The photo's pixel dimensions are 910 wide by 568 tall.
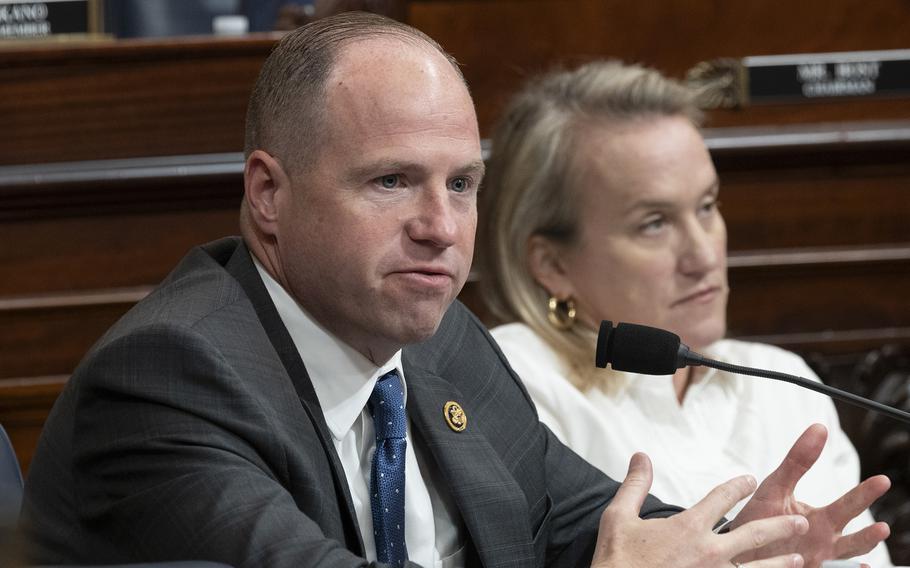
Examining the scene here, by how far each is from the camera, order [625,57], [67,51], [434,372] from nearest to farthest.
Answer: [434,372]
[67,51]
[625,57]

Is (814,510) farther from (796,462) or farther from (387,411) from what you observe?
(387,411)

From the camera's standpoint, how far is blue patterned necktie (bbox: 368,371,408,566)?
1642 millimetres

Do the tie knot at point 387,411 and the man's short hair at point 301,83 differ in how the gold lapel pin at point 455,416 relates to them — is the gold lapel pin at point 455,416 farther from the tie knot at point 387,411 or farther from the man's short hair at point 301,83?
the man's short hair at point 301,83

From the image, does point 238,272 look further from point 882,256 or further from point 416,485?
point 882,256

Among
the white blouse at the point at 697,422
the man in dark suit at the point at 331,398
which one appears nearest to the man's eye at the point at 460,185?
the man in dark suit at the point at 331,398

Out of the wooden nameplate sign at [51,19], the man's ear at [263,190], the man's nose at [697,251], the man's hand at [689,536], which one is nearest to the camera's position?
the man's hand at [689,536]

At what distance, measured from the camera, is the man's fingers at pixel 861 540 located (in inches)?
70.2

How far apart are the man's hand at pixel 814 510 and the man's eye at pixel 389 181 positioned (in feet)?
2.15

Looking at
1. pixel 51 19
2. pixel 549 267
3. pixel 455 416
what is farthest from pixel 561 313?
pixel 51 19

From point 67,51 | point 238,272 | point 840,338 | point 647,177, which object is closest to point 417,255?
point 238,272

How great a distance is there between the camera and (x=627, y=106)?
103 inches

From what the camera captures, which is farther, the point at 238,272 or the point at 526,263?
the point at 526,263

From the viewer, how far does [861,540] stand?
1800 mm

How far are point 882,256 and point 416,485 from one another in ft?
5.74
